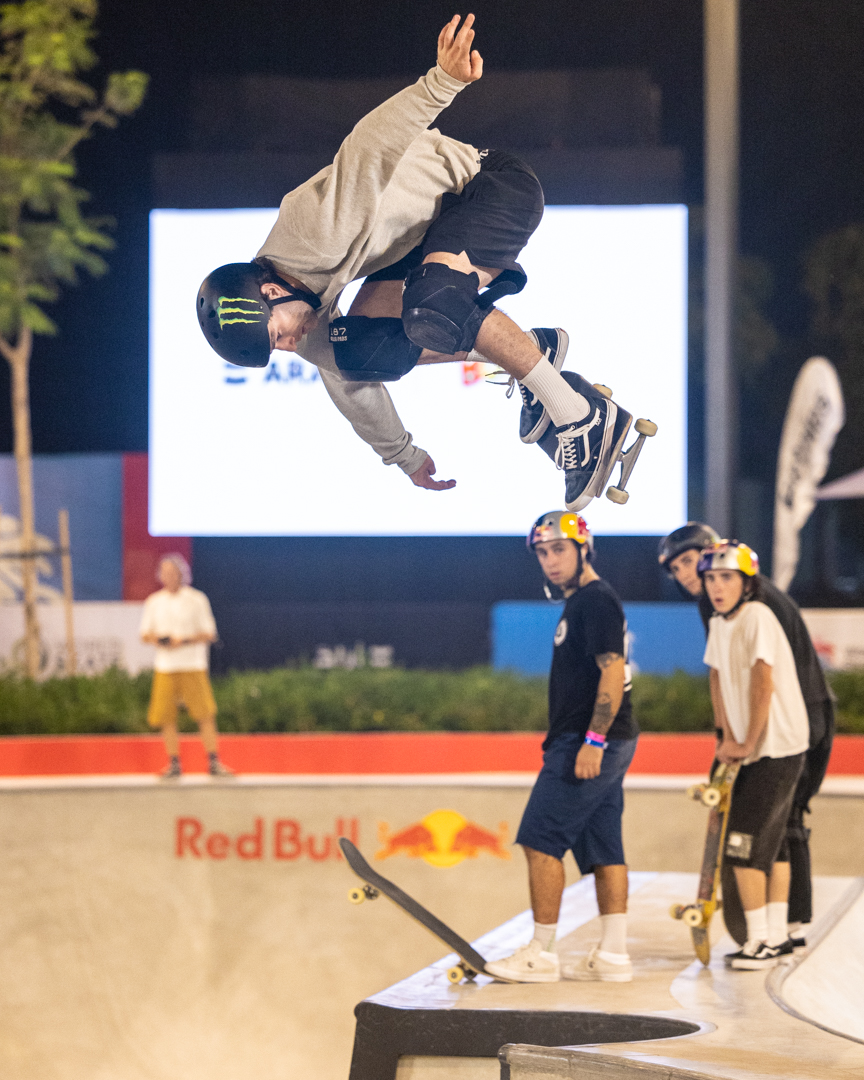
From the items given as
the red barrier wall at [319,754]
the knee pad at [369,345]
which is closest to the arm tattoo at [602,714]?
the knee pad at [369,345]

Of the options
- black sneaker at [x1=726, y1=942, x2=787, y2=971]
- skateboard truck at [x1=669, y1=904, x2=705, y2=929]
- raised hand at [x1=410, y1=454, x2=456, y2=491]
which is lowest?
black sneaker at [x1=726, y1=942, x2=787, y2=971]

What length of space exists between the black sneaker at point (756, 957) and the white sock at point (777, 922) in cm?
4

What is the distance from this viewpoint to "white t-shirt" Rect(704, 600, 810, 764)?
5.23 meters

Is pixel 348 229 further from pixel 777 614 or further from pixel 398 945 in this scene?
pixel 398 945

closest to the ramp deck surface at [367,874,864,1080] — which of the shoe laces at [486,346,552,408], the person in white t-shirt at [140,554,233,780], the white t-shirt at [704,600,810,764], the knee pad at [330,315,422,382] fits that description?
the white t-shirt at [704,600,810,764]

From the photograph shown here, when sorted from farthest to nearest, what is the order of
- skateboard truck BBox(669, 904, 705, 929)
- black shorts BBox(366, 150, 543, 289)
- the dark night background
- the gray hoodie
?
the dark night background < skateboard truck BBox(669, 904, 705, 929) < black shorts BBox(366, 150, 543, 289) < the gray hoodie

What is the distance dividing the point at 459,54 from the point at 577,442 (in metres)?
1.01

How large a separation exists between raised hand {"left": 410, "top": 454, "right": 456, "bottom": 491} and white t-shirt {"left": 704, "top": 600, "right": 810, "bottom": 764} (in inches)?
87.7

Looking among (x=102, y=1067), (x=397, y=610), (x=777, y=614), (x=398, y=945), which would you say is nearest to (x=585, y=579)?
(x=777, y=614)

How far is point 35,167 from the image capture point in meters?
11.0

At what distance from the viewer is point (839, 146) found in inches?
484

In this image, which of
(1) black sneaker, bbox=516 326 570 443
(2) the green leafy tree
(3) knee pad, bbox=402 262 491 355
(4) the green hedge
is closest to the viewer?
(3) knee pad, bbox=402 262 491 355

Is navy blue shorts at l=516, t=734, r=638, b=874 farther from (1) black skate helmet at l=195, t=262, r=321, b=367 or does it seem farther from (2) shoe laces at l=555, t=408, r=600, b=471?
(1) black skate helmet at l=195, t=262, r=321, b=367

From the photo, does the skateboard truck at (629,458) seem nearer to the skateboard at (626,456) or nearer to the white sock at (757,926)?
the skateboard at (626,456)
